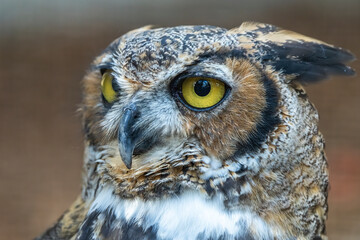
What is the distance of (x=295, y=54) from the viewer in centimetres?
125

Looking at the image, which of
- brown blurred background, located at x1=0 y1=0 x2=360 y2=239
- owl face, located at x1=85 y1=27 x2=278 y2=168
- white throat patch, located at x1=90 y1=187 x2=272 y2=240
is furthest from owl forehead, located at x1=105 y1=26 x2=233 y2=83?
brown blurred background, located at x1=0 y1=0 x2=360 y2=239

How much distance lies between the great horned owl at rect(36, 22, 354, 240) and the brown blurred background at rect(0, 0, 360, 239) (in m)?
2.15

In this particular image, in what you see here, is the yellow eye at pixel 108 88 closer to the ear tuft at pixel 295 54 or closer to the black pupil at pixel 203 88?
the black pupil at pixel 203 88

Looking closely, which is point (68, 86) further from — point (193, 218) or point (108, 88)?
point (193, 218)

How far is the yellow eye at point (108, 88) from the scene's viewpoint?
130 cm

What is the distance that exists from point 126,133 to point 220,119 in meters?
0.21

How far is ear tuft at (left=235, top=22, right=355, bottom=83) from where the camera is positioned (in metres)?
1.23

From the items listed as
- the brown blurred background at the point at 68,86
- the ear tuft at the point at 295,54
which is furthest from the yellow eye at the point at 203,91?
the brown blurred background at the point at 68,86

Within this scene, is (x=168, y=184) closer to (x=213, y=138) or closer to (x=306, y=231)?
(x=213, y=138)

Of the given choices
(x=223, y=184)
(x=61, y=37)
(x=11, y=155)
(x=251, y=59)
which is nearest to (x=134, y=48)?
(x=251, y=59)

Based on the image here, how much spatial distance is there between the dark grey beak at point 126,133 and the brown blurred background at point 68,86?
2193 millimetres

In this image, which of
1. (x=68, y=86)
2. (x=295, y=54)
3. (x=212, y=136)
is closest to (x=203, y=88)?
(x=212, y=136)

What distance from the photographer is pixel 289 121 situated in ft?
3.95

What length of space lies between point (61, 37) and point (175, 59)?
172 inches
